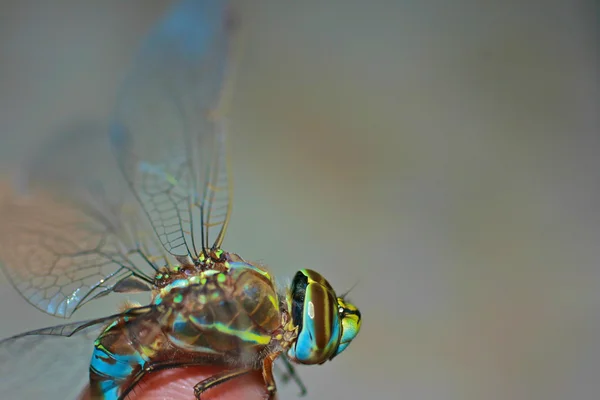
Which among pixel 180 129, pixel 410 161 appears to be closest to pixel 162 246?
pixel 180 129

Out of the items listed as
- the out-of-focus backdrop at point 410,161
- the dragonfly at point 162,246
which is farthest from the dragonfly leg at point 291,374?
the out-of-focus backdrop at point 410,161

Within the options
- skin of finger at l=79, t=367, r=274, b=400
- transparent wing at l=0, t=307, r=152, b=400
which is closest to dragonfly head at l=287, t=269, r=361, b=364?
skin of finger at l=79, t=367, r=274, b=400

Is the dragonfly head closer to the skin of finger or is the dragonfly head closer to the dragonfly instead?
the dragonfly

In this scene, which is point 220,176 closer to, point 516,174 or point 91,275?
point 91,275

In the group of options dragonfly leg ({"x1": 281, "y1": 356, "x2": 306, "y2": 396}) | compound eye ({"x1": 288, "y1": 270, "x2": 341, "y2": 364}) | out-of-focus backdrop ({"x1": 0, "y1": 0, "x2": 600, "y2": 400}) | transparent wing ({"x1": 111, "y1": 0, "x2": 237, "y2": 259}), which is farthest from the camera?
out-of-focus backdrop ({"x1": 0, "y1": 0, "x2": 600, "y2": 400})

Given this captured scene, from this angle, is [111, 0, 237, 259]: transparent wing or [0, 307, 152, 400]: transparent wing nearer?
[0, 307, 152, 400]: transparent wing

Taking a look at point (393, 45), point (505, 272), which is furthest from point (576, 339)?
point (393, 45)
